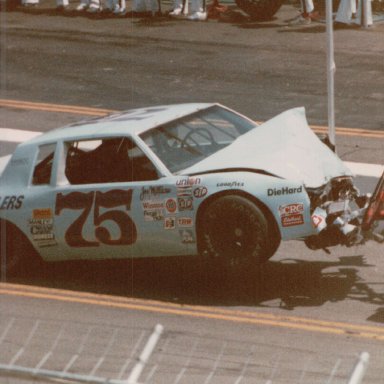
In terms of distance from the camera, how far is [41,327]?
10.0 m

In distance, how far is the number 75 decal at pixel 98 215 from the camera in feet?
34.9

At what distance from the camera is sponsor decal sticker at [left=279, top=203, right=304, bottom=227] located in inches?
397

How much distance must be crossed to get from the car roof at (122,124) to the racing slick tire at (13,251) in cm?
89

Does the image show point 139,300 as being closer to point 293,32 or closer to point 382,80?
point 382,80

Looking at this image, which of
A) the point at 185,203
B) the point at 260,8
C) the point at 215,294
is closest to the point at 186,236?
the point at 185,203

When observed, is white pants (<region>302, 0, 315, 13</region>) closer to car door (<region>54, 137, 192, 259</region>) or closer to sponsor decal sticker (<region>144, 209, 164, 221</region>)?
car door (<region>54, 137, 192, 259</region>)

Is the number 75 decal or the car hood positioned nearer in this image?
the car hood

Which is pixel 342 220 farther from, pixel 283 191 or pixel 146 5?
pixel 146 5

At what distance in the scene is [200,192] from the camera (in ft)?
33.9

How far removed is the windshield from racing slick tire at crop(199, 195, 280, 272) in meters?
0.65

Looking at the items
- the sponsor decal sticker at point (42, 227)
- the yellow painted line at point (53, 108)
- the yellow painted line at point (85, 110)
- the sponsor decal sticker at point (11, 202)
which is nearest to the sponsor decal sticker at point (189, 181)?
the sponsor decal sticker at point (42, 227)

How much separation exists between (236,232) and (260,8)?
14.3m

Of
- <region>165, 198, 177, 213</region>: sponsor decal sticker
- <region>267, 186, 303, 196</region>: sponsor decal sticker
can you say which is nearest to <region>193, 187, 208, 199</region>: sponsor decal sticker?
<region>165, 198, 177, 213</region>: sponsor decal sticker

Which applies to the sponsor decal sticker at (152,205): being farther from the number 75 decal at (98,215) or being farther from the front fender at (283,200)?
the front fender at (283,200)
